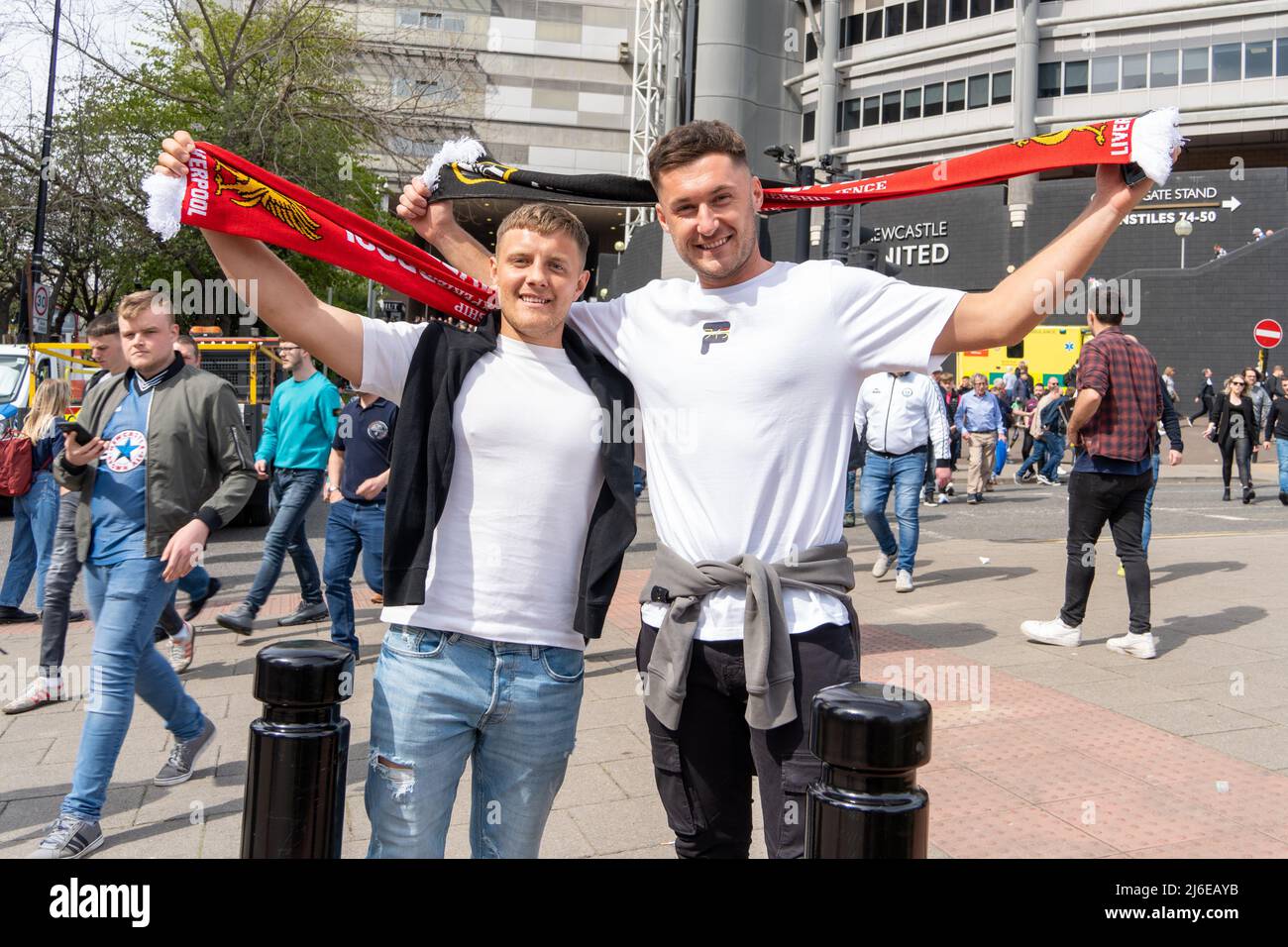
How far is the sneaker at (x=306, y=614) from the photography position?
7.50 metres

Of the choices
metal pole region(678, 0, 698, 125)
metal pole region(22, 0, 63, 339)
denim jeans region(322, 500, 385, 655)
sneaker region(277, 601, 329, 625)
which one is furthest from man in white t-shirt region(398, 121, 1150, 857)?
metal pole region(22, 0, 63, 339)

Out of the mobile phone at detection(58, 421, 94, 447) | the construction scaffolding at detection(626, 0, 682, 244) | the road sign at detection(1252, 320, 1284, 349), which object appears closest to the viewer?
the mobile phone at detection(58, 421, 94, 447)

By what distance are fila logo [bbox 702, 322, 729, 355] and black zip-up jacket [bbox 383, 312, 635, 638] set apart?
25 centimetres

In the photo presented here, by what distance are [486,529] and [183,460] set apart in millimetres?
2383

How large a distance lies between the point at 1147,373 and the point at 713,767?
521 centimetres

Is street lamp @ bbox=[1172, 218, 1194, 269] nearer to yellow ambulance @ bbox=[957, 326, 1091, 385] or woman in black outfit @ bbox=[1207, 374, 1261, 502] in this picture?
yellow ambulance @ bbox=[957, 326, 1091, 385]

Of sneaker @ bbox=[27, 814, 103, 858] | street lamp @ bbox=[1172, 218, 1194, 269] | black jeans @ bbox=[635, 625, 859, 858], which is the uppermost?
street lamp @ bbox=[1172, 218, 1194, 269]

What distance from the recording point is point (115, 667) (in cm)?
395

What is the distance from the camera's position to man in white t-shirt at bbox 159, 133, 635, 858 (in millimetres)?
2371

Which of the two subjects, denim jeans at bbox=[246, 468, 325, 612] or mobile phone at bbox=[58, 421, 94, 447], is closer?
mobile phone at bbox=[58, 421, 94, 447]

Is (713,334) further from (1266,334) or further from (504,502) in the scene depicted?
(1266,334)

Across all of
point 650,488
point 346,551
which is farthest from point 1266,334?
point 650,488
